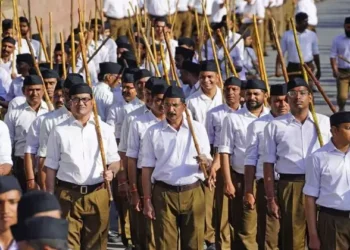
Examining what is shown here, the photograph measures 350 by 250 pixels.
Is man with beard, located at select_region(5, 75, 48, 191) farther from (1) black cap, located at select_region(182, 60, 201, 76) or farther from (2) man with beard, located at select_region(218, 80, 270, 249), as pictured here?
A: (1) black cap, located at select_region(182, 60, 201, 76)

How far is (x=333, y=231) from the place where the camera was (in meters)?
11.7

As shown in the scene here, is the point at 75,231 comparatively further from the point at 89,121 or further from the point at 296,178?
the point at 296,178

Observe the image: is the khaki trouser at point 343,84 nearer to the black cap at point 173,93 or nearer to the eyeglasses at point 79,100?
the black cap at point 173,93

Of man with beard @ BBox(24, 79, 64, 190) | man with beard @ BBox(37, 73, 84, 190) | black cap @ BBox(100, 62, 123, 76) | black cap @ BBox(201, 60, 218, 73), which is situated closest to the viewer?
man with beard @ BBox(37, 73, 84, 190)

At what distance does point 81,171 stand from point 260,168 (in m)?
1.69

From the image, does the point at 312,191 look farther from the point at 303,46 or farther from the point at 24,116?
the point at 303,46

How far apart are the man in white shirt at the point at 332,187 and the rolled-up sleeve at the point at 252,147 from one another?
1.68m

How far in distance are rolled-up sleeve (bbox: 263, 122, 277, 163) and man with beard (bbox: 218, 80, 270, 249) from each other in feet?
2.95

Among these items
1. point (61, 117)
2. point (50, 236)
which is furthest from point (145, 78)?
point (50, 236)

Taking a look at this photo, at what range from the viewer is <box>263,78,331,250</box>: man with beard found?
12.8m

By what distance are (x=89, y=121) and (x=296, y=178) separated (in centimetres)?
188

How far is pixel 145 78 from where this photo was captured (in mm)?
15398

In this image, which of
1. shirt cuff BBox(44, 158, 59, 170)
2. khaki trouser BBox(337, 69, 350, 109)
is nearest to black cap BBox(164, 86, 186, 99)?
shirt cuff BBox(44, 158, 59, 170)

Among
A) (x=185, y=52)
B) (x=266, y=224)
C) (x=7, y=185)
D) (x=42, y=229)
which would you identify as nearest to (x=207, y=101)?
(x=266, y=224)
